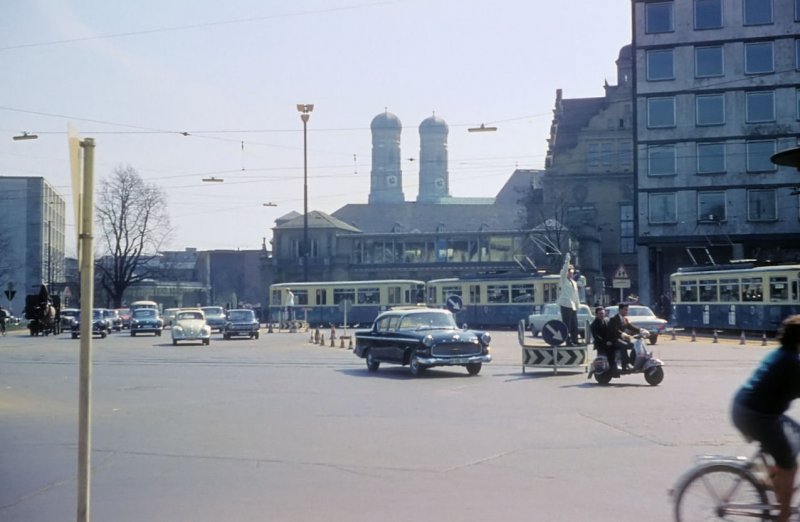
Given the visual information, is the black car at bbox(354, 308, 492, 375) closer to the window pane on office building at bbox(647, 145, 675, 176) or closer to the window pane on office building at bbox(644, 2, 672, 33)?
the window pane on office building at bbox(647, 145, 675, 176)

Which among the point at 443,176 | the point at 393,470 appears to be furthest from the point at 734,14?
the point at 443,176

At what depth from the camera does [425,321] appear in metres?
25.2

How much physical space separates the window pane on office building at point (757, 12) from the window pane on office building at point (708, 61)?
230cm

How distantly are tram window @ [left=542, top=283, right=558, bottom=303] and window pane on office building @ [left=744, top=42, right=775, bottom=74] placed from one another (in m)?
18.3

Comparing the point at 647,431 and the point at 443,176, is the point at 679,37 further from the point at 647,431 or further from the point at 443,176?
the point at 443,176

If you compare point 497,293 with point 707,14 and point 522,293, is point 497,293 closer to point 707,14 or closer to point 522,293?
point 522,293

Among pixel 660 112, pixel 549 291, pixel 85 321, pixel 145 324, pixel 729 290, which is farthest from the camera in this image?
pixel 660 112

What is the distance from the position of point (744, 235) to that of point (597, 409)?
48.0 meters

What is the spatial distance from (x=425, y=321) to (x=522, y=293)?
101 feet

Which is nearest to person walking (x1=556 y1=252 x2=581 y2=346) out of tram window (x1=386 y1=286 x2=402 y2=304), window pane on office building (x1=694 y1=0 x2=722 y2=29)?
tram window (x1=386 y1=286 x2=402 y2=304)

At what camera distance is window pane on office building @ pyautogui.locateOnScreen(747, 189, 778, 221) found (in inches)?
2388

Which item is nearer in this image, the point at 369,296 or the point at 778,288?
the point at 778,288

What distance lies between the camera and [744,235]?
6112cm

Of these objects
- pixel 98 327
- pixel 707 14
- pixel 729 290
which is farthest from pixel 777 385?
pixel 707 14
